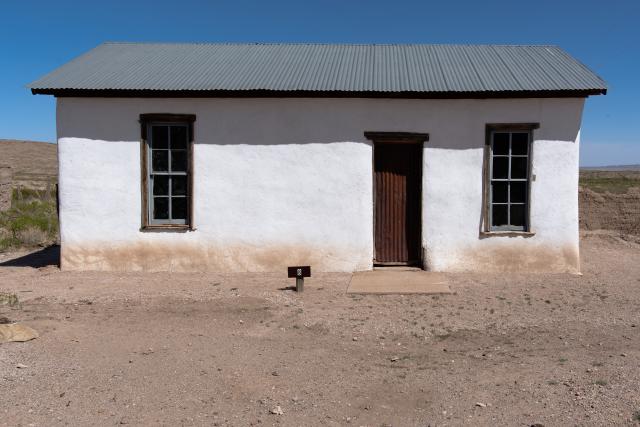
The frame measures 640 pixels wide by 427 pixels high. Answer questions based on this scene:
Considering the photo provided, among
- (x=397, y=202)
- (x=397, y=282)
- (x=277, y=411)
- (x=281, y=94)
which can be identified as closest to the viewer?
(x=277, y=411)

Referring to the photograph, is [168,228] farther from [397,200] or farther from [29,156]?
[29,156]

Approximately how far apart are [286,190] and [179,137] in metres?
1.96

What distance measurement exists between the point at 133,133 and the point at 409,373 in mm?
6292

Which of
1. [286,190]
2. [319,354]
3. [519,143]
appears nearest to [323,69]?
[286,190]

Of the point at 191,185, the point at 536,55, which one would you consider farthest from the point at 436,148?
the point at 191,185

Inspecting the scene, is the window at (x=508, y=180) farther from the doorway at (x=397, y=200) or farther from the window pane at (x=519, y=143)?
the doorway at (x=397, y=200)

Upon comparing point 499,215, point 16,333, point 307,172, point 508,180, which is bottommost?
point 16,333

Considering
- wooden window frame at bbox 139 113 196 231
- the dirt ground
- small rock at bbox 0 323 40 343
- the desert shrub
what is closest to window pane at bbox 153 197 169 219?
wooden window frame at bbox 139 113 196 231

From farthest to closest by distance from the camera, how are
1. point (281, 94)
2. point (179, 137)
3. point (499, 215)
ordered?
point (179, 137), point (499, 215), point (281, 94)

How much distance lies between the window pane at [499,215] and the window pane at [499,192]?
10 centimetres

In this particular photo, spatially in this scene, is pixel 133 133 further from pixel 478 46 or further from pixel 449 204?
pixel 478 46

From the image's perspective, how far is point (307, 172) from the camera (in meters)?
9.08

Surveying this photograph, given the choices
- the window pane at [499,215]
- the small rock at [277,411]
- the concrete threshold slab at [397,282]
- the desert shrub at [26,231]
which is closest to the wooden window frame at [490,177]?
the window pane at [499,215]

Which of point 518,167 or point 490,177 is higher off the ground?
point 518,167
